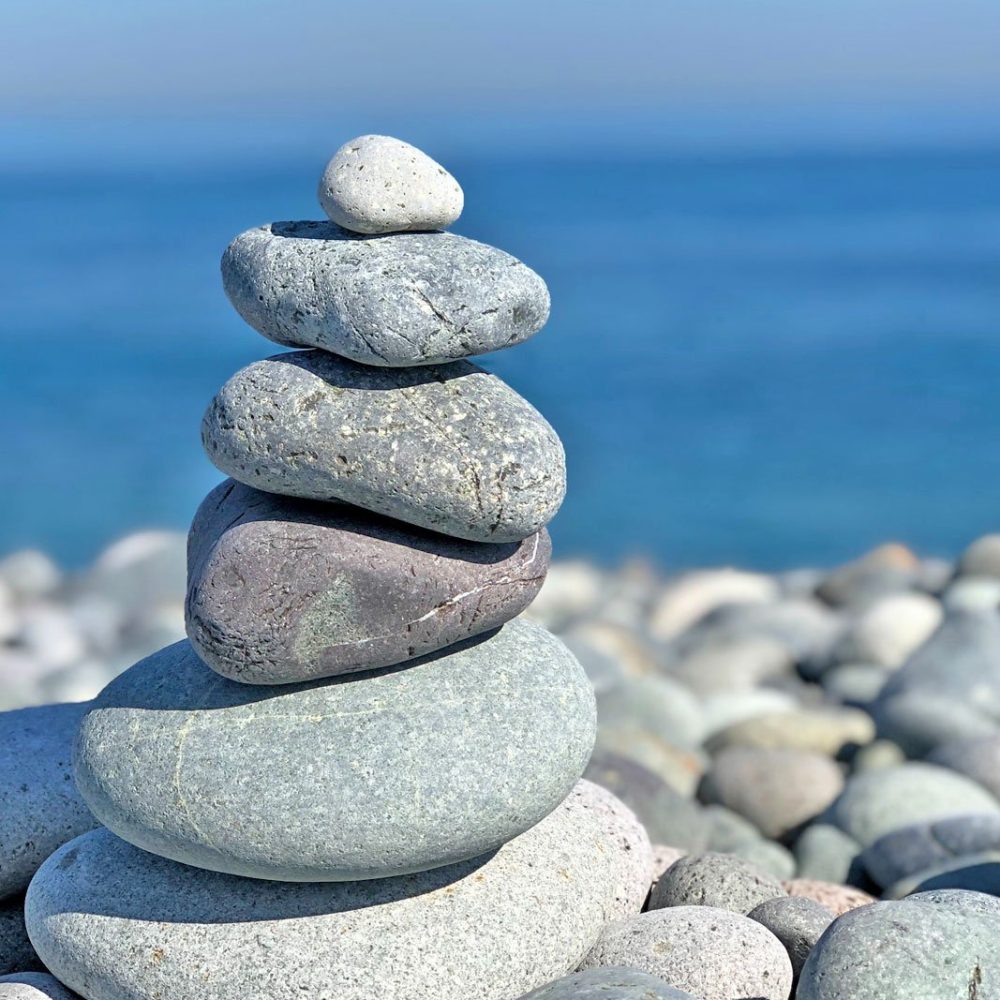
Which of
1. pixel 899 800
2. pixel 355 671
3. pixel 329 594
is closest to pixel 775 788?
pixel 899 800

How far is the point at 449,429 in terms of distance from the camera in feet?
13.8

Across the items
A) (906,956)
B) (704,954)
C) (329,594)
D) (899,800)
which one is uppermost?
(329,594)

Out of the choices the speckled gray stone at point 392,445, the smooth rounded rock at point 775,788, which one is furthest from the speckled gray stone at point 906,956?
the smooth rounded rock at point 775,788

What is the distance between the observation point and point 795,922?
5094 millimetres

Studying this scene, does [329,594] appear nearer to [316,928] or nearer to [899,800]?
[316,928]

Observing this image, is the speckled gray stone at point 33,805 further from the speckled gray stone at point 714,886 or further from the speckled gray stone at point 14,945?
the speckled gray stone at point 714,886

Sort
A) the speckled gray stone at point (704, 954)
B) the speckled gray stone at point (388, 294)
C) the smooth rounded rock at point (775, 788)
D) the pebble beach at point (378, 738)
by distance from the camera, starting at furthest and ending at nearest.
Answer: the smooth rounded rock at point (775, 788), the speckled gray stone at point (704, 954), the pebble beach at point (378, 738), the speckled gray stone at point (388, 294)

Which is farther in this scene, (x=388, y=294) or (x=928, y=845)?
(x=928, y=845)

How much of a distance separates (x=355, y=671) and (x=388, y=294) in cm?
119

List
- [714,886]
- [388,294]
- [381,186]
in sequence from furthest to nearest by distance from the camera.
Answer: [714,886] < [381,186] < [388,294]

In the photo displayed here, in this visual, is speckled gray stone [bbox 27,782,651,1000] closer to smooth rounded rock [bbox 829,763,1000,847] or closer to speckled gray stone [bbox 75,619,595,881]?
speckled gray stone [bbox 75,619,595,881]

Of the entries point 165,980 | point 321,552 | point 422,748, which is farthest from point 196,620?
point 165,980

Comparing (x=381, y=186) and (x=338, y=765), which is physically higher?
(x=381, y=186)

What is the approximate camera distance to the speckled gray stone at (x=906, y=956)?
13.6 ft
